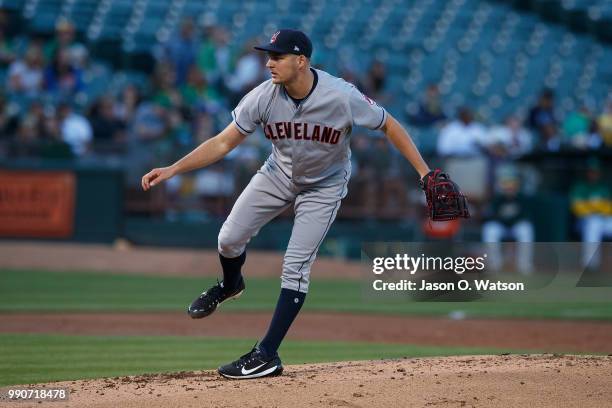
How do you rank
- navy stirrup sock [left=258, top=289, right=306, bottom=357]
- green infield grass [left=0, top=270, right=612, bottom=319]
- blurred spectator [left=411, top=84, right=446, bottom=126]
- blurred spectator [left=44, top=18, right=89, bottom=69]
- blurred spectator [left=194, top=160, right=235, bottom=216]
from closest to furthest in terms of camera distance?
1. navy stirrup sock [left=258, top=289, right=306, bottom=357]
2. green infield grass [left=0, top=270, right=612, bottom=319]
3. blurred spectator [left=194, top=160, right=235, bottom=216]
4. blurred spectator [left=44, top=18, right=89, bottom=69]
5. blurred spectator [left=411, top=84, right=446, bottom=126]

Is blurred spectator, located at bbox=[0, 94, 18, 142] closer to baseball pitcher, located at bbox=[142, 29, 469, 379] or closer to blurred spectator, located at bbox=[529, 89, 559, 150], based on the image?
blurred spectator, located at bbox=[529, 89, 559, 150]

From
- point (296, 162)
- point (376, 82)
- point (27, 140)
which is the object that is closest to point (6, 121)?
point (27, 140)

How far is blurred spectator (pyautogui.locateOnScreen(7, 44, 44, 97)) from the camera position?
1636cm

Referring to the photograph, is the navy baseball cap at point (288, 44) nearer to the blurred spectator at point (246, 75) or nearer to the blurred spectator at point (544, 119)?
the blurred spectator at point (246, 75)

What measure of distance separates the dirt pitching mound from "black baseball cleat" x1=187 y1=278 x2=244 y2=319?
0.38 metres

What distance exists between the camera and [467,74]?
67.3 feet

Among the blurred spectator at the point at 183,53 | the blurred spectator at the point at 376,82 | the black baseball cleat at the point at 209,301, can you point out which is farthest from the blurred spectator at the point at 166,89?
the black baseball cleat at the point at 209,301

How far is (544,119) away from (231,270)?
1245 cm

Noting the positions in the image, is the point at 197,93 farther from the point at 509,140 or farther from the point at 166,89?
the point at 509,140

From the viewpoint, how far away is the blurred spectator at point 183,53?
1733 cm

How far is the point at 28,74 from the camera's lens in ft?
54.2

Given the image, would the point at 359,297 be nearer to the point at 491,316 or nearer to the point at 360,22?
the point at 491,316

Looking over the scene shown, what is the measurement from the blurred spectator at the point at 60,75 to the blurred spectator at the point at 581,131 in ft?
26.2

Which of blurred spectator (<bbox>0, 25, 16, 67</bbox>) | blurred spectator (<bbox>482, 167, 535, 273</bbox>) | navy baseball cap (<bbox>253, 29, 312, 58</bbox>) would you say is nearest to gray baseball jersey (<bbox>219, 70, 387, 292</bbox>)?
navy baseball cap (<bbox>253, 29, 312, 58</bbox>)
